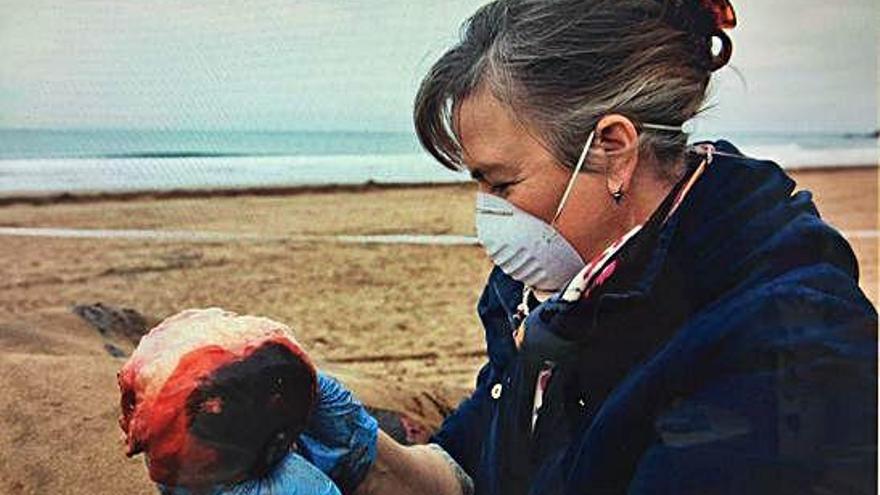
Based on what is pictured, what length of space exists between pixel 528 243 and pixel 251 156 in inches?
14.5

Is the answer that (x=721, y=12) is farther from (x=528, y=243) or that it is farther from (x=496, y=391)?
(x=496, y=391)

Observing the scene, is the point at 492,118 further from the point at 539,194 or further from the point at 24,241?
the point at 24,241

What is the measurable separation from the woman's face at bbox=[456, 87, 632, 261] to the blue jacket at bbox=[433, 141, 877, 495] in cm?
6

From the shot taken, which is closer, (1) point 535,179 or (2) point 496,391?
(1) point 535,179

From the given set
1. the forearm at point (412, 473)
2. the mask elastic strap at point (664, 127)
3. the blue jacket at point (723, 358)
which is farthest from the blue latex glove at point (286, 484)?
the mask elastic strap at point (664, 127)

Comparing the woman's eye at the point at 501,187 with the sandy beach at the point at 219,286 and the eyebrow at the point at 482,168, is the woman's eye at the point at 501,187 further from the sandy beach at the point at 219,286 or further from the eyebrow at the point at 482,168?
the sandy beach at the point at 219,286

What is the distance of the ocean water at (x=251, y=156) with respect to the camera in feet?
4.32

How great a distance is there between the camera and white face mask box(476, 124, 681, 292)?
3.86 feet

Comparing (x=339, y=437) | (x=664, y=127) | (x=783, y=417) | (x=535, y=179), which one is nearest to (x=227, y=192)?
(x=339, y=437)

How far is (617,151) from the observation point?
1139 millimetres

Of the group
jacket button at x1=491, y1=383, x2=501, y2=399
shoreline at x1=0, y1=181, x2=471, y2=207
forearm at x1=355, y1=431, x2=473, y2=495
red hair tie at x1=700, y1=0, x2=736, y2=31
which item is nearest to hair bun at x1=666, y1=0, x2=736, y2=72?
red hair tie at x1=700, y1=0, x2=736, y2=31

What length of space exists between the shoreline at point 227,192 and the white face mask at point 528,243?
6.9 inches

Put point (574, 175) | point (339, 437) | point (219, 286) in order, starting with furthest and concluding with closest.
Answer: point (219, 286) → point (339, 437) → point (574, 175)

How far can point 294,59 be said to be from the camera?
1353mm
